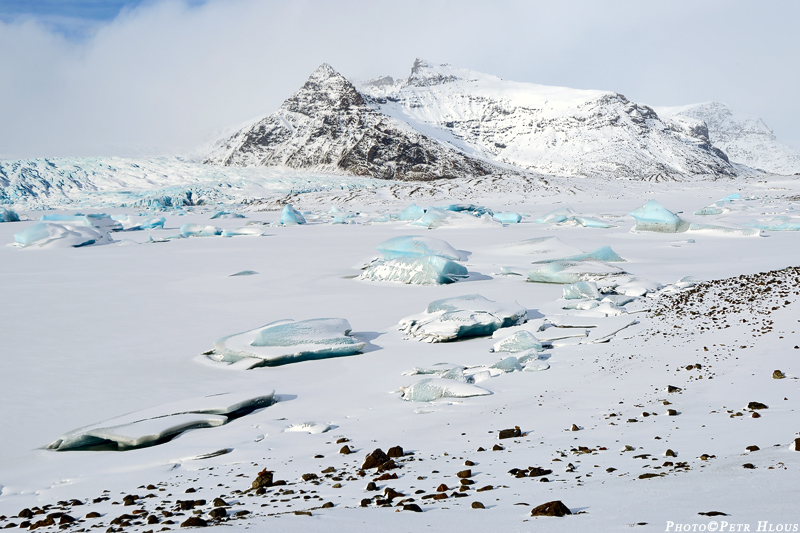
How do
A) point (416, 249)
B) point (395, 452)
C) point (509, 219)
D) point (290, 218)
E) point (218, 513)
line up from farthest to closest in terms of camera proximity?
point (290, 218) → point (509, 219) → point (416, 249) → point (395, 452) → point (218, 513)

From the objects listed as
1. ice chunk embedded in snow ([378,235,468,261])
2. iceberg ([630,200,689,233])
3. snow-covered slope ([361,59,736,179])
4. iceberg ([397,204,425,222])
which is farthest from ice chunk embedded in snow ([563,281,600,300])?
snow-covered slope ([361,59,736,179])

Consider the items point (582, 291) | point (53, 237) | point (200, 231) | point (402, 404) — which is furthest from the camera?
point (200, 231)

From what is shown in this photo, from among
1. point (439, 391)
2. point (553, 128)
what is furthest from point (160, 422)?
point (553, 128)

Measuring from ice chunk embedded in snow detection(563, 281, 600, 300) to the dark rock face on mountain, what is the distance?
268ft

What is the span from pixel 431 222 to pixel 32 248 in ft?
47.6

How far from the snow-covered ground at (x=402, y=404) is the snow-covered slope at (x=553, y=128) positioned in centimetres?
10277

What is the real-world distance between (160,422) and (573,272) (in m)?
8.44

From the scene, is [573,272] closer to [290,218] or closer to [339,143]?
[290,218]

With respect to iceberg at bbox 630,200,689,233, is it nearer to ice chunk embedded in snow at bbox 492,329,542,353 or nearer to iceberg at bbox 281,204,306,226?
ice chunk embedded in snow at bbox 492,329,542,353

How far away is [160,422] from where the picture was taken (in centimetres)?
545

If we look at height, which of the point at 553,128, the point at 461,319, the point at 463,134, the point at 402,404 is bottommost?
the point at 402,404

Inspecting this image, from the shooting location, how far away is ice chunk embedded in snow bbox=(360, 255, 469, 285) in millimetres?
12398

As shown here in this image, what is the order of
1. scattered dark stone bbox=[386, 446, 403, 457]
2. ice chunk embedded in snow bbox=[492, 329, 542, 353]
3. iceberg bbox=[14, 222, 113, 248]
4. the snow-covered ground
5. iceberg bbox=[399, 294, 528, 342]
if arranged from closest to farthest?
the snow-covered ground
scattered dark stone bbox=[386, 446, 403, 457]
ice chunk embedded in snow bbox=[492, 329, 542, 353]
iceberg bbox=[399, 294, 528, 342]
iceberg bbox=[14, 222, 113, 248]

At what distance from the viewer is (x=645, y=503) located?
9.34 ft
